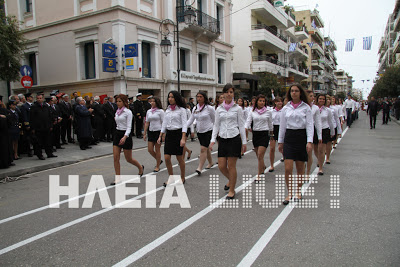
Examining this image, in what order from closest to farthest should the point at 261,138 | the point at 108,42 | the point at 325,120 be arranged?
the point at 261,138 < the point at 325,120 < the point at 108,42

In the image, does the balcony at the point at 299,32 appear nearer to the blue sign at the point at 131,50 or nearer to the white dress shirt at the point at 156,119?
the blue sign at the point at 131,50

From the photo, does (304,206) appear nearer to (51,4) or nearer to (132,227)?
(132,227)

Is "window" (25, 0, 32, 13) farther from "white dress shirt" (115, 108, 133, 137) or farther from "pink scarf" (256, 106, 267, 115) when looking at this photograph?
"pink scarf" (256, 106, 267, 115)

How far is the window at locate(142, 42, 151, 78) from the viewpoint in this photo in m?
19.6

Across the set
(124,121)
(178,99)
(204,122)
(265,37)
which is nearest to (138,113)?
(204,122)

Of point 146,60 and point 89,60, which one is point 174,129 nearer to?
point 146,60

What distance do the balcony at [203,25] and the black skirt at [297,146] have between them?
694 inches

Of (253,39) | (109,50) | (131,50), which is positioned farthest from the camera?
(253,39)

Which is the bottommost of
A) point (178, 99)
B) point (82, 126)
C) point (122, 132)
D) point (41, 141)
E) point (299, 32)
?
point (41, 141)

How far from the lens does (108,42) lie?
56.6 ft

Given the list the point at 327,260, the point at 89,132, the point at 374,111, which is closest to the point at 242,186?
the point at 327,260

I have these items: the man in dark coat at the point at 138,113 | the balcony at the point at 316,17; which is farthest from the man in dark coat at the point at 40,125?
the balcony at the point at 316,17

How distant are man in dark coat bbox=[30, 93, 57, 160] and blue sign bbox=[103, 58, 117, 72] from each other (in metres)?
7.07

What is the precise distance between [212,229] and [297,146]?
2.07 m
